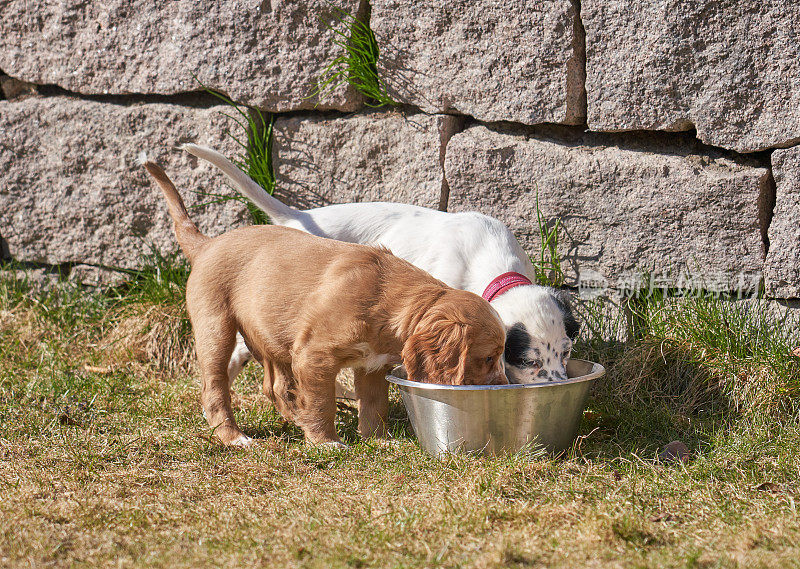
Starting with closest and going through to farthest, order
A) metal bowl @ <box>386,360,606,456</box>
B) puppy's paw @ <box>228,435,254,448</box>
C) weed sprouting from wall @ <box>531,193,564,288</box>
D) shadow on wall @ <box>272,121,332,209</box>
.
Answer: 1. metal bowl @ <box>386,360,606,456</box>
2. puppy's paw @ <box>228,435,254,448</box>
3. weed sprouting from wall @ <box>531,193,564,288</box>
4. shadow on wall @ <box>272,121,332,209</box>

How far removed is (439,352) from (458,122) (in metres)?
1.70

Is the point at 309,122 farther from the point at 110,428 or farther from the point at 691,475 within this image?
the point at 691,475

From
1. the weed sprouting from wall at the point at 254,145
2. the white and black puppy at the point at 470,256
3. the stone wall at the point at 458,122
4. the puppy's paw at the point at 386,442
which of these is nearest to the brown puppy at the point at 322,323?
the puppy's paw at the point at 386,442

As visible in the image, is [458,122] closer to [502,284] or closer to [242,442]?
[502,284]

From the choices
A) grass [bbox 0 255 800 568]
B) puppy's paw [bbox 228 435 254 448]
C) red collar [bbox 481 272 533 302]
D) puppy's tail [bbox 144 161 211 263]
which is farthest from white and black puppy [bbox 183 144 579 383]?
puppy's paw [bbox 228 435 254 448]

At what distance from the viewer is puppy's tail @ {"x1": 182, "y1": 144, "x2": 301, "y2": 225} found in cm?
392

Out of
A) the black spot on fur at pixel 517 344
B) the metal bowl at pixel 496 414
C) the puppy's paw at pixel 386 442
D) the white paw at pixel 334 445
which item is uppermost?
the black spot on fur at pixel 517 344

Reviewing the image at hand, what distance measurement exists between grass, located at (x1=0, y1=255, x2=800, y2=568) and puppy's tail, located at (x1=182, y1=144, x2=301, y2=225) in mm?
825

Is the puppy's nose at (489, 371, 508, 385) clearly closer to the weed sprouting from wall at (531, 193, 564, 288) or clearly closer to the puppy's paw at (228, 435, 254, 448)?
the puppy's paw at (228, 435, 254, 448)

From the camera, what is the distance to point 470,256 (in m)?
3.69

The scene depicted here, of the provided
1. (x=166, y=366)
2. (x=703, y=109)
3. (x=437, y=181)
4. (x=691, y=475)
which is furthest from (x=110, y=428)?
(x=703, y=109)

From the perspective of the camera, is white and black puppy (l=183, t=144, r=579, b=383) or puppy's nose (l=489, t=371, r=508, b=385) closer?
puppy's nose (l=489, t=371, r=508, b=385)

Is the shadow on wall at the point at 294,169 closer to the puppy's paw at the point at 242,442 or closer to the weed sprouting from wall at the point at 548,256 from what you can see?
the weed sprouting from wall at the point at 548,256

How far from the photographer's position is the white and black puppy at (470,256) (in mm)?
3232
